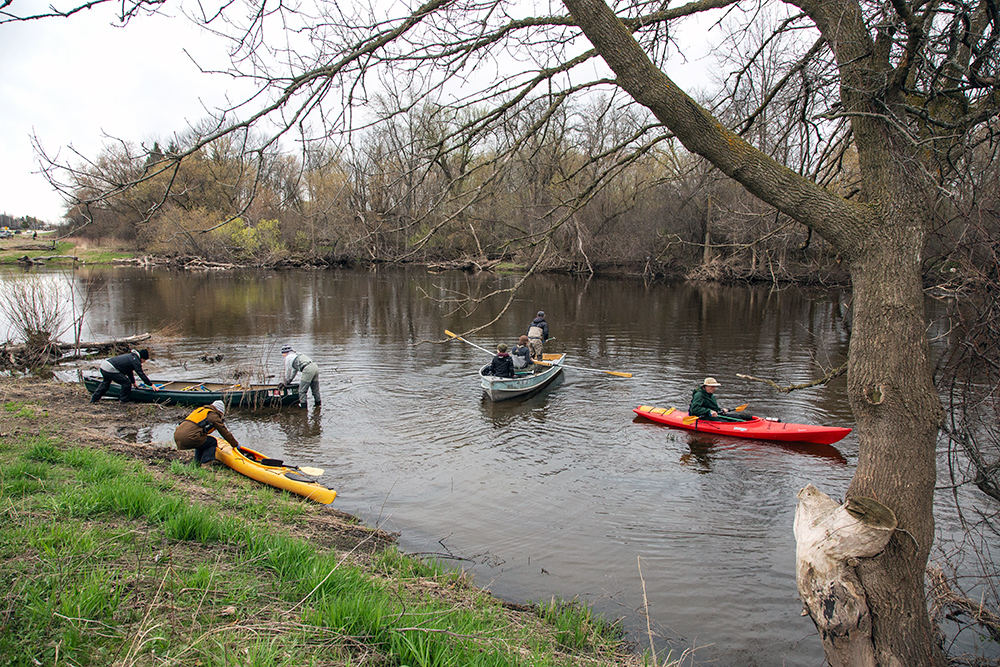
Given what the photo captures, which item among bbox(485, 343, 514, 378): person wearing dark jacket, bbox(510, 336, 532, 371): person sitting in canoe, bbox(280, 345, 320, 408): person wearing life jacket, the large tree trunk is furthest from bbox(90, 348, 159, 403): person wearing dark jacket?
the large tree trunk

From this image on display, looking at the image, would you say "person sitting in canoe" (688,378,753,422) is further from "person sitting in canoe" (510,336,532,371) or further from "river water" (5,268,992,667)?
"person sitting in canoe" (510,336,532,371)

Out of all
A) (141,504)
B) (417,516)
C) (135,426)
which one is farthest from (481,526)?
(135,426)

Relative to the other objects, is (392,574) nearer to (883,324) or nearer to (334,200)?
(334,200)

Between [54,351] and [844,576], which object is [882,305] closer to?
[844,576]

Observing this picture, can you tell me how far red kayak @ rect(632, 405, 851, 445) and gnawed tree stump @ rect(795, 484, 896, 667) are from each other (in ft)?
23.7

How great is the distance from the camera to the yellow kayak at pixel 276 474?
25.1 feet

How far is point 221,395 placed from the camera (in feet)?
39.8

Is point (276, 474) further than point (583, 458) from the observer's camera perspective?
No

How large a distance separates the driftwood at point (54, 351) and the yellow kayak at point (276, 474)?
1031cm

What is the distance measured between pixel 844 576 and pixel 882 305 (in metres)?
1.71

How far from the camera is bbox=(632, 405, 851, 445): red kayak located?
33.5 feet

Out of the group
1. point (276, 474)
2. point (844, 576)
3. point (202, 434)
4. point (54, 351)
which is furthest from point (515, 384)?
point (54, 351)

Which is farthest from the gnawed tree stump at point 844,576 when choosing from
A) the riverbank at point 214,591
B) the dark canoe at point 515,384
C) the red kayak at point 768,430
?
the dark canoe at point 515,384

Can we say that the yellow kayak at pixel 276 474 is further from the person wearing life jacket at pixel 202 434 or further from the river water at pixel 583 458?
the river water at pixel 583 458
